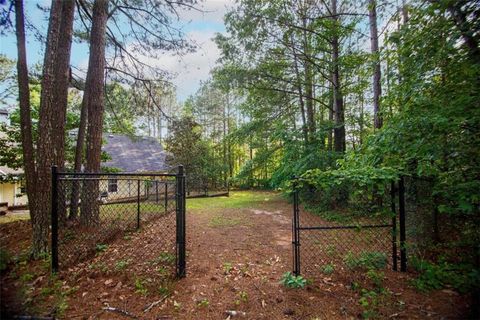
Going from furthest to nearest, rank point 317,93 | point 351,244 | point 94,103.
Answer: point 317,93 < point 94,103 < point 351,244

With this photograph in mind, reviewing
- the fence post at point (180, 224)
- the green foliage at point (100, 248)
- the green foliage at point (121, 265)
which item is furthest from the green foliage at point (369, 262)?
the green foliage at point (100, 248)

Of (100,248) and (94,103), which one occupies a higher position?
(94,103)

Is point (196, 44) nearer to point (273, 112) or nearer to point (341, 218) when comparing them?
point (273, 112)

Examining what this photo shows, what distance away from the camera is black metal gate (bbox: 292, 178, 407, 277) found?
3.38 metres

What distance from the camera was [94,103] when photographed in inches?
222

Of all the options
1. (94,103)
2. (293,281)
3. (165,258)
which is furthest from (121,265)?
(94,103)

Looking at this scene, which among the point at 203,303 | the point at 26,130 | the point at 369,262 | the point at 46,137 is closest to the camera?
the point at 203,303

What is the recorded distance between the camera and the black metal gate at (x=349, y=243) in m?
3.38

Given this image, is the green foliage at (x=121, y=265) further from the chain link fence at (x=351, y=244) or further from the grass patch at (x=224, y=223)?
the grass patch at (x=224, y=223)

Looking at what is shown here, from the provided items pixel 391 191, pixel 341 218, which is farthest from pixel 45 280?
pixel 341 218

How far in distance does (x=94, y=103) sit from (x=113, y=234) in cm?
315

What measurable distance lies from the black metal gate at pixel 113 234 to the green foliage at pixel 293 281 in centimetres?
141

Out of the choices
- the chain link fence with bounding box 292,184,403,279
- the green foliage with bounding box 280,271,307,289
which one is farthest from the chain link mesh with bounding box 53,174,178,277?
the chain link fence with bounding box 292,184,403,279

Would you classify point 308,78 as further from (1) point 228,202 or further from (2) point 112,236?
(2) point 112,236
